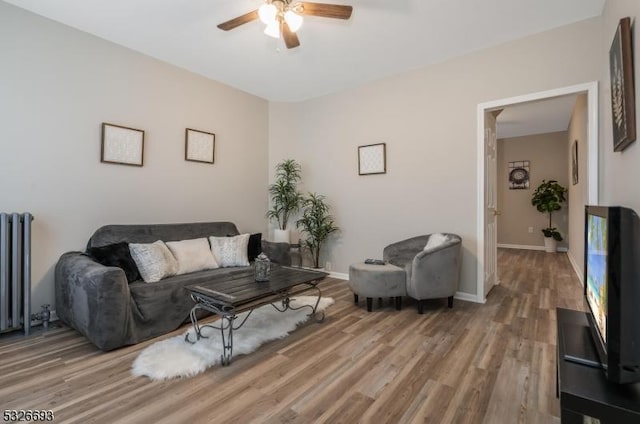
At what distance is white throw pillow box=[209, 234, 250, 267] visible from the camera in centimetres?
352

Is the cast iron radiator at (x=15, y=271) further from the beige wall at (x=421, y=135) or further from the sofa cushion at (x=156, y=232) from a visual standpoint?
the beige wall at (x=421, y=135)

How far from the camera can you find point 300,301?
3.40 m

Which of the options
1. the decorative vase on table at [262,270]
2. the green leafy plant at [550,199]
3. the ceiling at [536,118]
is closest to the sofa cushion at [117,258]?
the decorative vase on table at [262,270]

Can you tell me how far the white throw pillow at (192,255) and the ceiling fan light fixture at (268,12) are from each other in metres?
2.26

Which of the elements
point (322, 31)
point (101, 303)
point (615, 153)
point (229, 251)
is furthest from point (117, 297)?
point (615, 153)

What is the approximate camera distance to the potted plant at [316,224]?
4570 mm

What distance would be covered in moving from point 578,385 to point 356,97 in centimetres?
397

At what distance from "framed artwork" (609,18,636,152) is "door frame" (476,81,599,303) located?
3.29 ft

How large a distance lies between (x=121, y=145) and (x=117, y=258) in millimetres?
1278

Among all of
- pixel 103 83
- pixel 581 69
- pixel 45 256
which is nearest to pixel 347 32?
pixel 581 69

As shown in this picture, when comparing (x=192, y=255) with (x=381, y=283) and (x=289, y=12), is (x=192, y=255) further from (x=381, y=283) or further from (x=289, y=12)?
(x=289, y=12)

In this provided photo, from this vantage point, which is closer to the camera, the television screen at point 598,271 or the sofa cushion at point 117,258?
the television screen at point 598,271

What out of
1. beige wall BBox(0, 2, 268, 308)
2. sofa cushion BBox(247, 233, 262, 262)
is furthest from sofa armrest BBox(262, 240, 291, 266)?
beige wall BBox(0, 2, 268, 308)

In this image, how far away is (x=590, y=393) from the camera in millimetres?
1055
